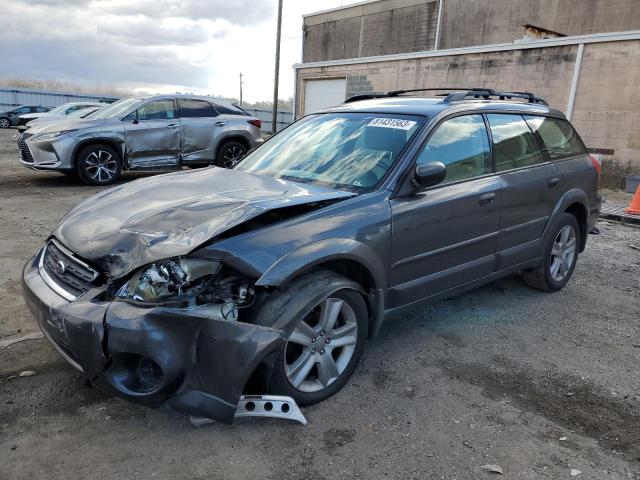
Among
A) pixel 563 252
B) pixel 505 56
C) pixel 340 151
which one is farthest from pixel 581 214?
pixel 505 56

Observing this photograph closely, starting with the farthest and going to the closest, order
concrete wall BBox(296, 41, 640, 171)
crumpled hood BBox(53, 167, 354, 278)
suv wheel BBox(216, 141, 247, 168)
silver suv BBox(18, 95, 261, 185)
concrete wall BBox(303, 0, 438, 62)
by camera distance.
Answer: concrete wall BBox(303, 0, 438, 62)
concrete wall BBox(296, 41, 640, 171)
suv wheel BBox(216, 141, 247, 168)
silver suv BBox(18, 95, 261, 185)
crumpled hood BBox(53, 167, 354, 278)

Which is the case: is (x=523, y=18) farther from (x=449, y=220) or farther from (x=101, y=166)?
(x=449, y=220)

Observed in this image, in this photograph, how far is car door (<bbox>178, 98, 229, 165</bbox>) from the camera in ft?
31.4

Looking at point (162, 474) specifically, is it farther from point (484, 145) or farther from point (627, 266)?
point (627, 266)

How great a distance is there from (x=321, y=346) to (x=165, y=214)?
3.65 feet

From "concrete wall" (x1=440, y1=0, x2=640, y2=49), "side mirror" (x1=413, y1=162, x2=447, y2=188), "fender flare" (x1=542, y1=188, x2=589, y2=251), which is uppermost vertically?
"concrete wall" (x1=440, y1=0, x2=640, y2=49)

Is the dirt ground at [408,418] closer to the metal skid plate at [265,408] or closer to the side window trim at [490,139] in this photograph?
the metal skid plate at [265,408]

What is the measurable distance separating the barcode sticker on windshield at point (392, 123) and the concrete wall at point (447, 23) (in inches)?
774

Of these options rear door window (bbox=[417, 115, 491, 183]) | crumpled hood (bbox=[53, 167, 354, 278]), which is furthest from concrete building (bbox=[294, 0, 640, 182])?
crumpled hood (bbox=[53, 167, 354, 278])

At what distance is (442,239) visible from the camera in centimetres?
329

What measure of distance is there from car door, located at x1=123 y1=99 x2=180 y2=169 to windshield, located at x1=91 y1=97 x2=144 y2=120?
0.16 meters

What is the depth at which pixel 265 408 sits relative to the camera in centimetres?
243

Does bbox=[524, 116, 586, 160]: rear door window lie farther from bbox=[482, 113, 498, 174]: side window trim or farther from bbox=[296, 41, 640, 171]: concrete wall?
bbox=[296, 41, 640, 171]: concrete wall

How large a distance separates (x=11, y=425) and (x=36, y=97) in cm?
3871
